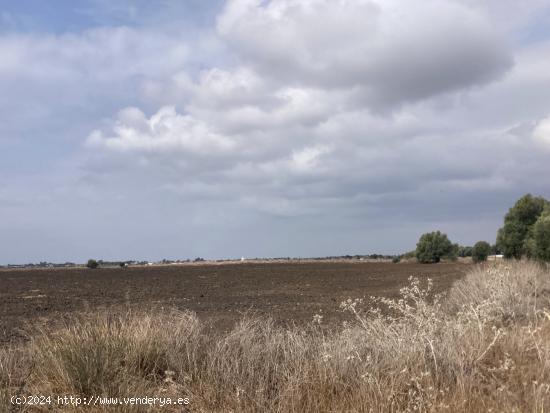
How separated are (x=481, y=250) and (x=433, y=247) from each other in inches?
715

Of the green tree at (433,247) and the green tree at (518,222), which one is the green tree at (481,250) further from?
the green tree at (518,222)

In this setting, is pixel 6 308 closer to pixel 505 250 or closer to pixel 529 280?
pixel 529 280

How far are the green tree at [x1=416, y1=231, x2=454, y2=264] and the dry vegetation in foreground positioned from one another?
101 metres

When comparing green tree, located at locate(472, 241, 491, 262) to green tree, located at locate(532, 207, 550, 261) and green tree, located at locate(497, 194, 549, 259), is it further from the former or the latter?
green tree, located at locate(532, 207, 550, 261)

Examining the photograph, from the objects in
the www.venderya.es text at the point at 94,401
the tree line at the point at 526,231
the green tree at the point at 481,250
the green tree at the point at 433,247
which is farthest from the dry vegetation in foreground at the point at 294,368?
the green tree at the point at 433,247

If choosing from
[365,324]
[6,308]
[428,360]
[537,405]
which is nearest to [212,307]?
[6,308]

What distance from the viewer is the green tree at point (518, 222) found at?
4588 centimetres

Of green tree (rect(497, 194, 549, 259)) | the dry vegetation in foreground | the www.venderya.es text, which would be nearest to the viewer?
the www.venderya.es text

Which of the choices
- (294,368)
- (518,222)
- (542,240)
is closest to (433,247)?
(518,222)

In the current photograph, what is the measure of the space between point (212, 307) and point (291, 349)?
1559cm

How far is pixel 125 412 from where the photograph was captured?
5617mm

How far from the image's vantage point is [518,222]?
46.5 m

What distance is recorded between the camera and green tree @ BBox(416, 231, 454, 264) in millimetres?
106000

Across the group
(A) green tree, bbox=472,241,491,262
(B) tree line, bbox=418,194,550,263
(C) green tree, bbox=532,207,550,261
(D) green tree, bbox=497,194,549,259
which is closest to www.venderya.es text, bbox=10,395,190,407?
(B) tree line, bbox=418,194,550,263
